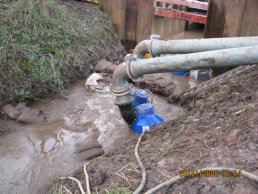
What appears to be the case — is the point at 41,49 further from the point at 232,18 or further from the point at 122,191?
the point at 122,191

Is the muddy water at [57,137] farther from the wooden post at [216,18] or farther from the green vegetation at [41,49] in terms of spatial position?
the wooden post at [216,18]

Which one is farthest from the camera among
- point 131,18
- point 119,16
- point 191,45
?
point 119,16

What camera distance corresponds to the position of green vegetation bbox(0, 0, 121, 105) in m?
5.44

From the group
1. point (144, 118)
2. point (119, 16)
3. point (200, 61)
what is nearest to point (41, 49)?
point (119, 16)

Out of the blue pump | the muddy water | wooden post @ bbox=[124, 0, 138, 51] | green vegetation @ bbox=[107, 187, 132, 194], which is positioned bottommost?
the muddy water

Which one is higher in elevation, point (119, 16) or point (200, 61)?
point (200, 61)

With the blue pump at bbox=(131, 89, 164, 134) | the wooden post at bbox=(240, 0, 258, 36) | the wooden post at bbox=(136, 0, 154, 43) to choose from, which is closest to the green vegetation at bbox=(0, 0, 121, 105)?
the wooden post at bbox=(136, 0, 154, 43)

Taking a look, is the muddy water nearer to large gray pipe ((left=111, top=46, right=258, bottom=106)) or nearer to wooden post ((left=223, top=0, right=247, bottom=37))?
large gray pipe ((left=111, top=46, right=258, bottom=106))

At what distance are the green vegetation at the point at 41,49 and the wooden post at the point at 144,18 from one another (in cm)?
91

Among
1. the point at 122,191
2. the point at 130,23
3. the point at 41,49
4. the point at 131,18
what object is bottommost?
the point at 122,191

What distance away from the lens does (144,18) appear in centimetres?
712

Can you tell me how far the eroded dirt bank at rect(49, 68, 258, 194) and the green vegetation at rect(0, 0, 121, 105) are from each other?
8.37 ft

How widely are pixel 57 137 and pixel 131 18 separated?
3788 millimetres

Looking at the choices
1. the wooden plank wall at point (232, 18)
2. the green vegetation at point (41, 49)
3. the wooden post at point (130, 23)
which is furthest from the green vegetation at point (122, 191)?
the wooden post at point (130, 23)
